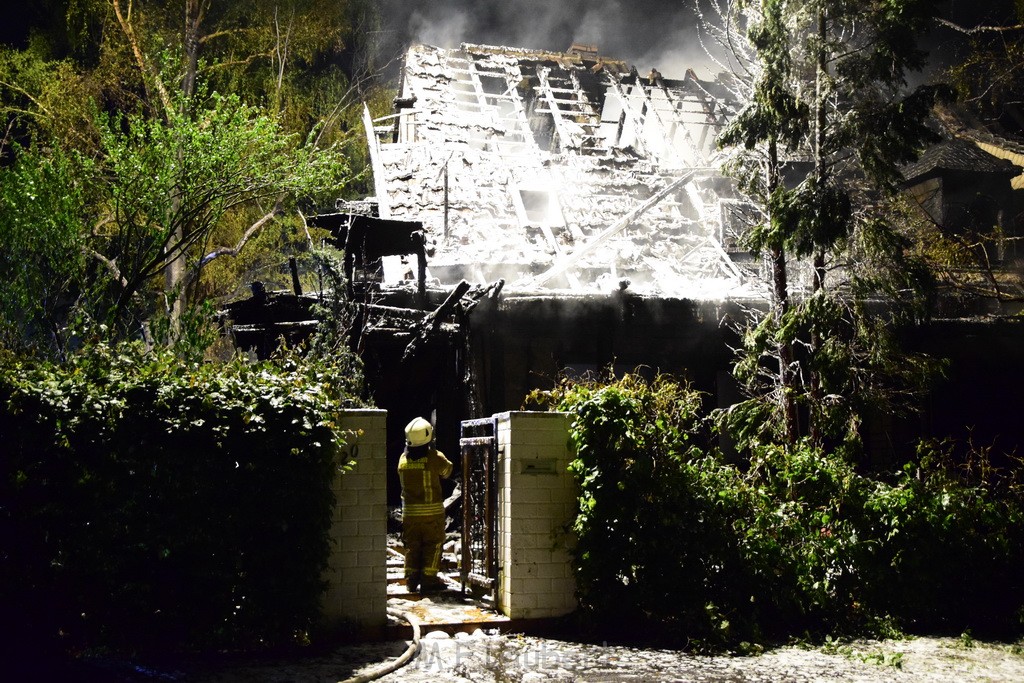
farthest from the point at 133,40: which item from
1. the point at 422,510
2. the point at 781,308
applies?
the point at 781,308

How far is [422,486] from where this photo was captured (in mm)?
8508

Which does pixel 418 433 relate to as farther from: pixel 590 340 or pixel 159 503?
pixel 590 340

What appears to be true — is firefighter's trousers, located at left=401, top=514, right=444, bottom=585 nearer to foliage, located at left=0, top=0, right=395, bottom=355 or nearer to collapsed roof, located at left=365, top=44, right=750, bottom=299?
collapsed roof, located at left=365, top=44, right=750, bottom=299

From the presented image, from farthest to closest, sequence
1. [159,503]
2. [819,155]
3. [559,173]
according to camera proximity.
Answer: [559,173], [819,155], [159,503]

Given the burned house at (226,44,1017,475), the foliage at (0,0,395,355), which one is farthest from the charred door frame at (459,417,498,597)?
the foliage at (0,0,395,355)

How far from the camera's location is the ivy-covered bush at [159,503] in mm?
5520

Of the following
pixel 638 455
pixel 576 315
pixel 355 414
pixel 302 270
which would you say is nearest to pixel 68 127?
pixel 302 270

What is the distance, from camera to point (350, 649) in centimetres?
629

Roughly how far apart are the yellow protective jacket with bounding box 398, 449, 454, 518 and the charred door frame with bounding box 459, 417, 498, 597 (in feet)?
0.93

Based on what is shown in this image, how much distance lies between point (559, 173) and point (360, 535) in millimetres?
14675

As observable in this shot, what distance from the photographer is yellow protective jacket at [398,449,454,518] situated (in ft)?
27.8

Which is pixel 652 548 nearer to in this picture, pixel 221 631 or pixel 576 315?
pixel 221 631

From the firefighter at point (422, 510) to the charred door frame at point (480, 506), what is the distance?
30cm

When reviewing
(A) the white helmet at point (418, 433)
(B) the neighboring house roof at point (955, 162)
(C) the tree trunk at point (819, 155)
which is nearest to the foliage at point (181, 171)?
(A) the white helmet at point (418, 433)
